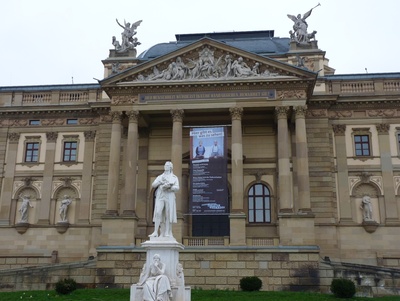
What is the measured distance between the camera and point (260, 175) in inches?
1702

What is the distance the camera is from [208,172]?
123ft

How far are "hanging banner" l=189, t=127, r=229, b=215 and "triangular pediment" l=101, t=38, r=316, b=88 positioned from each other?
192 inches

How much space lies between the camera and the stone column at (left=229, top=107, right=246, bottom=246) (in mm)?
36875

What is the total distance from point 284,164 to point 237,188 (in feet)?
12.8

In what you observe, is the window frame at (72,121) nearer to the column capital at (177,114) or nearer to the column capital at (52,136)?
the column capital at (52,136)

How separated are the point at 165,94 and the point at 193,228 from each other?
11108mm

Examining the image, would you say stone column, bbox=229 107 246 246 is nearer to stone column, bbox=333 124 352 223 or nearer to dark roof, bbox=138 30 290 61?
stone column, bbox=333 124 352 223

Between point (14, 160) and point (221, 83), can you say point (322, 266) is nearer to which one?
point (221, 83)

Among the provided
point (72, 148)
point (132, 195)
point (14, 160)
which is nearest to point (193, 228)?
point (132, 195)

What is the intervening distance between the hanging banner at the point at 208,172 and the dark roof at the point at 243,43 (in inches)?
486

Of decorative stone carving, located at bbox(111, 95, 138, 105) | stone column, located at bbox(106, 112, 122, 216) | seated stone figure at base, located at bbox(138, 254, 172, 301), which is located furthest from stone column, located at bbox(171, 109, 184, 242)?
seated stone figure at base, located at bbox(138, 254, 172, 301)

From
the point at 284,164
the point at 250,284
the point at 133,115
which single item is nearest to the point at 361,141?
the point at 284,164

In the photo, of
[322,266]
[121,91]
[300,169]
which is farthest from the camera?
[121,91]

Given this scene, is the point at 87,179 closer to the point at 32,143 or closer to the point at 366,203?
the point at 32,143
